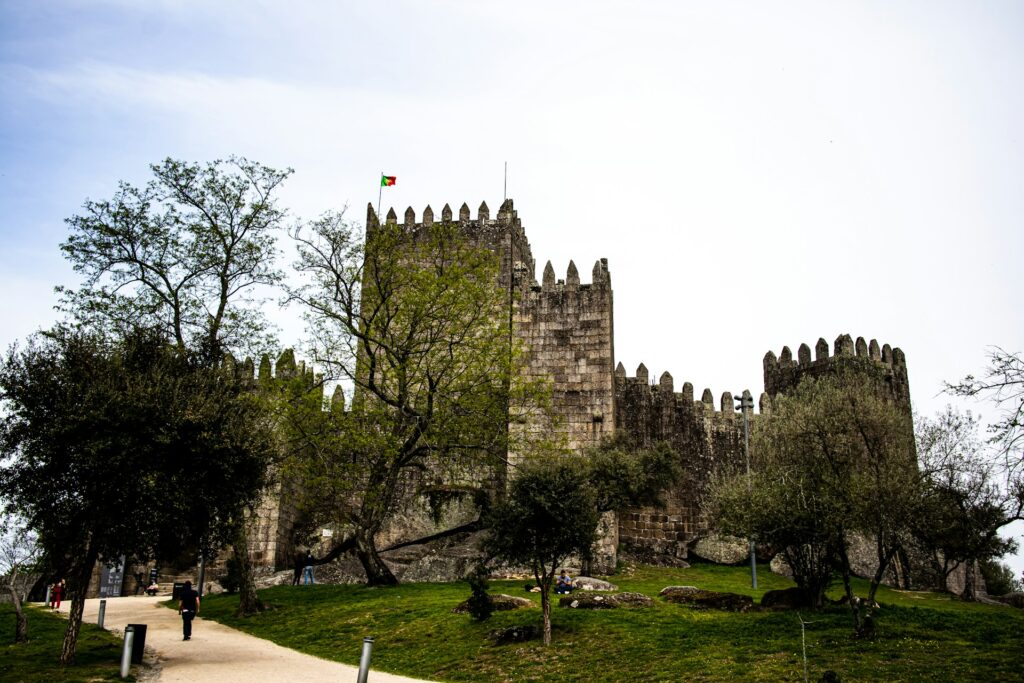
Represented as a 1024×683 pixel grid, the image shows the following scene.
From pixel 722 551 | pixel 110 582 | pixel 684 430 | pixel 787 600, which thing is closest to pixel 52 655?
pixel 787 600

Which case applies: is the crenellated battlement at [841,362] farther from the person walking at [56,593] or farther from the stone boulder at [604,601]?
the person walking at [56,593]

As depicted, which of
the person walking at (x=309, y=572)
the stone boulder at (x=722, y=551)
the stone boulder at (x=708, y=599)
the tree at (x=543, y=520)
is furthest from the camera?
the stone boulder at (x=722, y=551)

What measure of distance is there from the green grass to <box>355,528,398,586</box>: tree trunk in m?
7.09

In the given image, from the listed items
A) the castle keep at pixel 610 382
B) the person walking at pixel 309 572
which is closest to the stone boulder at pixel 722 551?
the castle keep at pixel 610 382

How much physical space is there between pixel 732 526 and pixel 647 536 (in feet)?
36.9

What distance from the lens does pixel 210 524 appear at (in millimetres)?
19656

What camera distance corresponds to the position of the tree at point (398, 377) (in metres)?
26.8

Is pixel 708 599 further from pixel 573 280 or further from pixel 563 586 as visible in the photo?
pixel 573 280

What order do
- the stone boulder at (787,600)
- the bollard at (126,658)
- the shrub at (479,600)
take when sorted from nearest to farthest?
the bollard at (126,658) → the shrub at (479,600) → the stone boulder at (787,600)

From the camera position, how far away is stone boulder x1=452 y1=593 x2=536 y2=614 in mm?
21422

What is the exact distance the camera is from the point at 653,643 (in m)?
17.7

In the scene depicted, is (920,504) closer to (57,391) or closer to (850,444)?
(850,444)

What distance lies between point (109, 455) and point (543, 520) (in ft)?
27.8

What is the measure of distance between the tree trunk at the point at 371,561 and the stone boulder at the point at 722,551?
38.0 ft
